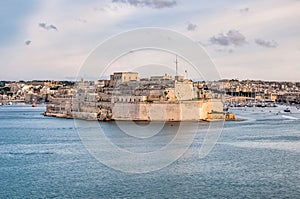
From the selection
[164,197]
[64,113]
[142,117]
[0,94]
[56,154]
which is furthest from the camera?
[0,94]

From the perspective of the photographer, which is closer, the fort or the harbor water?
the harbor water

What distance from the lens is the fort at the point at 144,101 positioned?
25.5 meters

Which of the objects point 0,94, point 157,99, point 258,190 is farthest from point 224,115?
point 0,94

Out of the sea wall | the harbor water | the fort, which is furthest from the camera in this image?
the fort

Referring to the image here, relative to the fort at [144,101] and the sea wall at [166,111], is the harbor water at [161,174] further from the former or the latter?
the fort at [144,101]

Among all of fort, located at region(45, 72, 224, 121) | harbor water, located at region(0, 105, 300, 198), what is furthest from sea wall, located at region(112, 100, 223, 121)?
harbor water, located at region(0, 105, 300, 198)

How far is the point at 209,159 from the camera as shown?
12.5m

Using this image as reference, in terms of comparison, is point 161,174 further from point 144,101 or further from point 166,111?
point 144,101

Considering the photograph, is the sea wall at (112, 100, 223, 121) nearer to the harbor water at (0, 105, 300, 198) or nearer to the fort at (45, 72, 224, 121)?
the fort at (45, 72, 224, 121)

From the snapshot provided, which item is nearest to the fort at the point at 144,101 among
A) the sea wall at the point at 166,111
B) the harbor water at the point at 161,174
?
the sea wall at the point at 166,111

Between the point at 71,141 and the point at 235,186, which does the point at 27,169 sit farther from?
the point at 71,141

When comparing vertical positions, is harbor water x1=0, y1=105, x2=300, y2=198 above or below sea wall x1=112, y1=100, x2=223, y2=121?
below

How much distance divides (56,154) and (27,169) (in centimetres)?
235

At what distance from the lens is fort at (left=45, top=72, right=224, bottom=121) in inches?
1004
